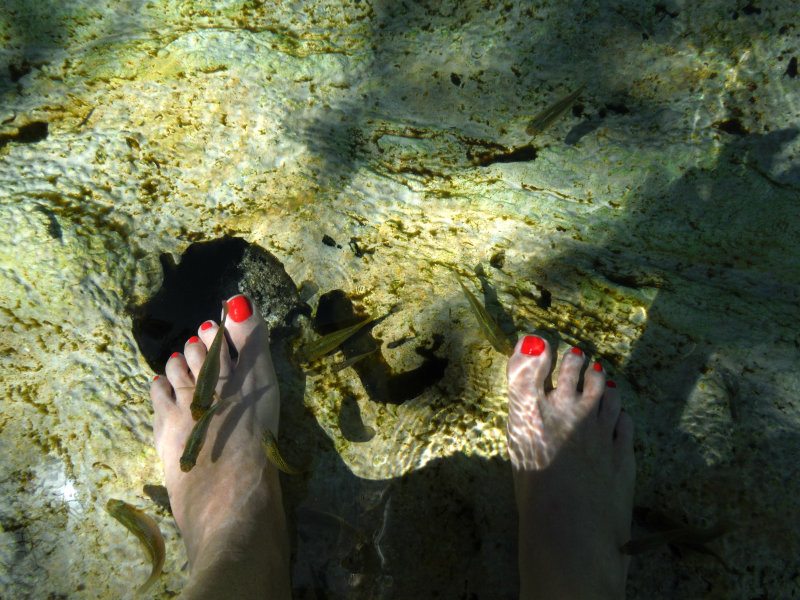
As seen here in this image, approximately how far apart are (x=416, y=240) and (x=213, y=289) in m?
1.19

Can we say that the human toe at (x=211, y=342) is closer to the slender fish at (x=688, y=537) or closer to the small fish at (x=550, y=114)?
the small fish at (x=550, y=114)

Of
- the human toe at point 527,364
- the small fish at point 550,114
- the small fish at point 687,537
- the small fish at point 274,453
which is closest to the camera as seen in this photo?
the small fish at point 687,537

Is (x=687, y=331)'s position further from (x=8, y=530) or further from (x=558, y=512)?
(x=8, y=530)

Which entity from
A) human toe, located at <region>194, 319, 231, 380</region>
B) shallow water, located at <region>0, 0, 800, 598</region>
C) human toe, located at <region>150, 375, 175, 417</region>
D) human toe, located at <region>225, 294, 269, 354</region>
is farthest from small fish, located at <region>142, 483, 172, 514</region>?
human toe, located at <region>225, 294, 269, 354</region>

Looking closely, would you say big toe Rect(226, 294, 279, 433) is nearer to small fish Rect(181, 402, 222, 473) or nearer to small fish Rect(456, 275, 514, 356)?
Result: small fish Rect(181, 402, 222, 473)

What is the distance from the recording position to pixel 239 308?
254 centimetres

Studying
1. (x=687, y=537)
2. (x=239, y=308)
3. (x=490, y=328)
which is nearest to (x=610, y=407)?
(x=687, y=537)

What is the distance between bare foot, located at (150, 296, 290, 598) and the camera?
83.4 inches

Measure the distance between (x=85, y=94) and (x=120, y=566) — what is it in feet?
8.69

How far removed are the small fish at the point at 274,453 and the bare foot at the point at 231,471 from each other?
145mm

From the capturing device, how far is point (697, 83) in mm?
2721

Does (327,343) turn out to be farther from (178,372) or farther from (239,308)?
(178,372)

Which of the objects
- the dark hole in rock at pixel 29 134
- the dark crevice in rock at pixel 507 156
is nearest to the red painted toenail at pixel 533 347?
the dark crevice in rock at pixel 507 156

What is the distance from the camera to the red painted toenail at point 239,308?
254 centimetres
